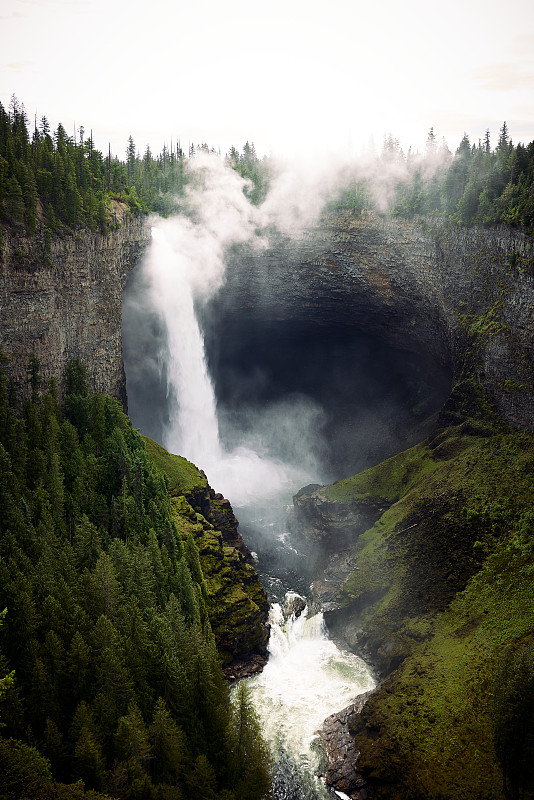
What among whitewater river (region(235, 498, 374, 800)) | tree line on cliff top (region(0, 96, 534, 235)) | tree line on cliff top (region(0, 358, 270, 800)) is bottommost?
whitewater river (region(235, 498, 374, 800))

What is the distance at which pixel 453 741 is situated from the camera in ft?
184

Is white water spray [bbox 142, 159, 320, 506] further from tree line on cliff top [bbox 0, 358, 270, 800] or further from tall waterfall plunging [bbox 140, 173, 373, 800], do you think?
tree line on cliff top [bbox 0, 358, 270, 800]

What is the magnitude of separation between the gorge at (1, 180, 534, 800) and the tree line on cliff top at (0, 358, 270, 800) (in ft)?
35.5

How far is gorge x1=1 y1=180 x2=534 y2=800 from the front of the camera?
208ft

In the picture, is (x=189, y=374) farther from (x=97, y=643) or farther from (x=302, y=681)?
(x=97, y=643)

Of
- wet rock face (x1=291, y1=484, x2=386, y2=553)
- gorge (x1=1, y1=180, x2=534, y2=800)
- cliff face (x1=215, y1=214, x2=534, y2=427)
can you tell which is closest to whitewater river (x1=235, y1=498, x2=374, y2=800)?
gorge (x1=1, y1=180, x2=534, y2=800)

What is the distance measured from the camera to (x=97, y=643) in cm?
4778

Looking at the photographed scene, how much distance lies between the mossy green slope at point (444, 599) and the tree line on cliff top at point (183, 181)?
32768 millimetres

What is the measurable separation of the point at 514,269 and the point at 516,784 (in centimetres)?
6060

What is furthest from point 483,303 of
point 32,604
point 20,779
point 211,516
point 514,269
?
point 20,779

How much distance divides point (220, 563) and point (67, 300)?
36.6 meters

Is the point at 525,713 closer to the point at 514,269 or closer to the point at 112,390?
the point at 514,269

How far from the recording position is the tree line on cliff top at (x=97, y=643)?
41.9 m

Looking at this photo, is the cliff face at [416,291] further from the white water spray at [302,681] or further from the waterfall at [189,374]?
the white water spray at [302,681]
